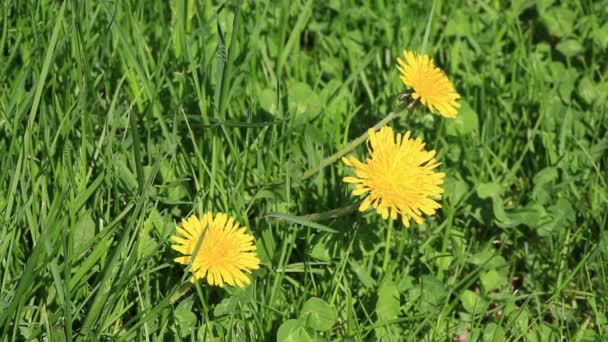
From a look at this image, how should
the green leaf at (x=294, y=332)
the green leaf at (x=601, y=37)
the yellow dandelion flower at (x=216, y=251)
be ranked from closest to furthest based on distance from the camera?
the yellow dandelion flower at (x=216, y=251)
the green leaf at (x=294, y=332)
the green leaf at (x=601, y=37)

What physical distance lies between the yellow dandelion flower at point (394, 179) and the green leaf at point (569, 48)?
38.8 inches

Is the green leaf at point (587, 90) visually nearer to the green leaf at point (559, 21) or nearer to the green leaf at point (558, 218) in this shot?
the green leaf at point (559, 21)

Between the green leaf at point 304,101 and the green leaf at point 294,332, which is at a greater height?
the green leaf at point 304,101

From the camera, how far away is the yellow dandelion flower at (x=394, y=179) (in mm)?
1813

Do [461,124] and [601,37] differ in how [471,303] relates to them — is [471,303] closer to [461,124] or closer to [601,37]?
[461,124]

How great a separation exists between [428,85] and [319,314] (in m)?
0.55

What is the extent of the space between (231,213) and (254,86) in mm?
470

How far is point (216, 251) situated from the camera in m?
1.76

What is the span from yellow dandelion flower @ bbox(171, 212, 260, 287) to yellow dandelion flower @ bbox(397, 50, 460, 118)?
1.64 ft

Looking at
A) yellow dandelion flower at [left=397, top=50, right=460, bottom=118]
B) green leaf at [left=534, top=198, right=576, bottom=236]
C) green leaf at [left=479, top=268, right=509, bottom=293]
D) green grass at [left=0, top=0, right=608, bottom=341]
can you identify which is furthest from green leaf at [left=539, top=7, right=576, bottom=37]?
green leaf at [left=479, top=268, right=509, bottom=293]

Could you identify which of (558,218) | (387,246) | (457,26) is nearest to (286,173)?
(387,246)

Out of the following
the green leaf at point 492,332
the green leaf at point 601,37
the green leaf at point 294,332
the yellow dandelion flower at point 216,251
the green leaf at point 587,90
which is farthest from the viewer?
the green leaf at point 601,37

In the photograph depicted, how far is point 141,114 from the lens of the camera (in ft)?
7.46

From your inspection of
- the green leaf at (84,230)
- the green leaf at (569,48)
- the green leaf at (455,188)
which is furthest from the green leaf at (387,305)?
the green leaf at (569,48)
